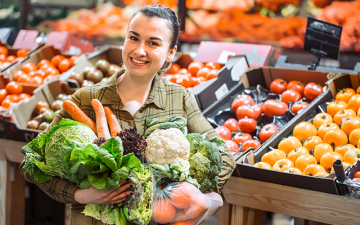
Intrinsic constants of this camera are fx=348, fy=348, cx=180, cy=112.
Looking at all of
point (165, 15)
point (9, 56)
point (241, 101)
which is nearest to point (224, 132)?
point (241, 101)

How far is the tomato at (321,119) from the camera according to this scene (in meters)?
2.28

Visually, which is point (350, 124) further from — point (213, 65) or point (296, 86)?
point (213, 65)

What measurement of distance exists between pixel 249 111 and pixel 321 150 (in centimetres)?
65

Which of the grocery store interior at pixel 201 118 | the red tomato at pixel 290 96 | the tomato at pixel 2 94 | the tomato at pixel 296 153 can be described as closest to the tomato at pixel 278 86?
the grocery store interior at pixel 201 118

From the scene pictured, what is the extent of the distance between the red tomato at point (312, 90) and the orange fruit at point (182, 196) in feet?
6.11

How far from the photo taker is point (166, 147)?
117 centimetres

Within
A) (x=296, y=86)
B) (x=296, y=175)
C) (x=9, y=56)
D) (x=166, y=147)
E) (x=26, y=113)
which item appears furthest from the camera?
(x=9, y=56)

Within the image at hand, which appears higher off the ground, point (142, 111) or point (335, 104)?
point (142, 111)

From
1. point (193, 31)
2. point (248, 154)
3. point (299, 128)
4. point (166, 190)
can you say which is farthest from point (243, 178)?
point (193, 31)

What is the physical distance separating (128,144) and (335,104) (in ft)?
5.82

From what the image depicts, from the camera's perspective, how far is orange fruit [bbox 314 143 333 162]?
2.02 m

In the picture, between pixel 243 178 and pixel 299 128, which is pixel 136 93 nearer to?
pixel 243 178

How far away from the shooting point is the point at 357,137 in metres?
2.05

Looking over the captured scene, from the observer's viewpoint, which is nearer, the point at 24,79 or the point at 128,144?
the point at 128,144
